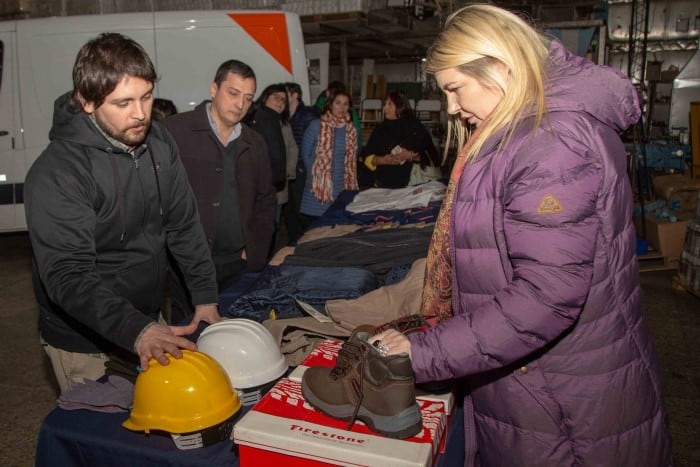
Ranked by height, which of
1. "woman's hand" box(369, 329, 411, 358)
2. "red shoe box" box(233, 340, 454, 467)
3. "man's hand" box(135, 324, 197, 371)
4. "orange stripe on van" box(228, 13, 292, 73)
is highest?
"orange stripe on van" box(228, 13, 292, 73)

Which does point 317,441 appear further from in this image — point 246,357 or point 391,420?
point 246,357

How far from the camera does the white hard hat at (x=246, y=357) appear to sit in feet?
5.79

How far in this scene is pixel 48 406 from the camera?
373 cm

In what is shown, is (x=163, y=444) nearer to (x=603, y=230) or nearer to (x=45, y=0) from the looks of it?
(x=603, y=230)

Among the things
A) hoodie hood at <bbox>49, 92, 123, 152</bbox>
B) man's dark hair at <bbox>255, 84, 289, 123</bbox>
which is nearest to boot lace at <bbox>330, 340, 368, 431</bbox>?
hoodie hood at <bbox>49, 92, 123, 152</bbox>

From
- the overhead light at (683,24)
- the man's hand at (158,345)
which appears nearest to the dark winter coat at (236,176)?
the man's hand at (158,345)

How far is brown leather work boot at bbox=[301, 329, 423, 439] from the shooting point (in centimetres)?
134

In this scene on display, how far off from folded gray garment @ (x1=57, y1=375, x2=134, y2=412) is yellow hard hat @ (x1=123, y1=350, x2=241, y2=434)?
15 centimetres

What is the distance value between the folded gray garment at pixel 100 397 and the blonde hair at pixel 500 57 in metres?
1.23

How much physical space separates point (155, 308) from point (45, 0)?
839 cm

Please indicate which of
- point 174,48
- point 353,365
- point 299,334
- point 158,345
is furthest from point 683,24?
point 158,345

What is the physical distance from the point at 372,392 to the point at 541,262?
0.48m

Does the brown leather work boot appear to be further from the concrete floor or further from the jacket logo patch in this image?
the concrete floor

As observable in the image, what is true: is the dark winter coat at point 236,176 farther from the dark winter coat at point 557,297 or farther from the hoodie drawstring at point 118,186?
the dark winter coat at point 557,297
